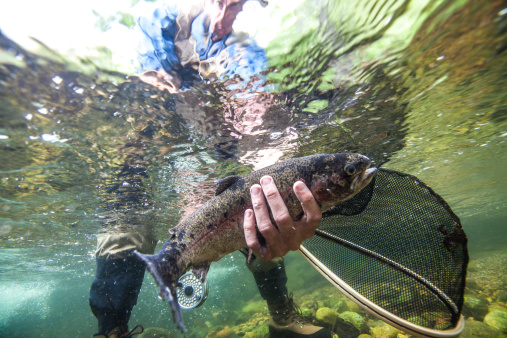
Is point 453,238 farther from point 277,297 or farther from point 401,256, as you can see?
point 277,297

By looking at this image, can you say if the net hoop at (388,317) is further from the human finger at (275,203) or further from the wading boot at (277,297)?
the wading boot at (277,297)

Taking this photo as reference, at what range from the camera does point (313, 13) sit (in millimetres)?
3678

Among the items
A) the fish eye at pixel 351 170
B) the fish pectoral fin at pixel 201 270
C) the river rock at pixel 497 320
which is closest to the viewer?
the fish eye at pixel 351 170

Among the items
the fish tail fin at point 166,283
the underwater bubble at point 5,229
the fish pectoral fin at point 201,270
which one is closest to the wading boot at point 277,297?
the fish pectoral fin at point 201,270

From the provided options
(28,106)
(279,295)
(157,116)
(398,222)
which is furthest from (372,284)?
(28,106)

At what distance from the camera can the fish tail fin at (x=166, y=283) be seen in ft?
7.80

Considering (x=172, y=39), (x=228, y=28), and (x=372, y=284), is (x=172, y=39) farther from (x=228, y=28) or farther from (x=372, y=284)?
(x=372, y=284)

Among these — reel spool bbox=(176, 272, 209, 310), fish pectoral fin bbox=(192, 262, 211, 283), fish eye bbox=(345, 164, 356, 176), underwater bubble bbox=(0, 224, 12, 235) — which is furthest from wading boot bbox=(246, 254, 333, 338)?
underwater bubble bbox=(0, 224, 12, 235)

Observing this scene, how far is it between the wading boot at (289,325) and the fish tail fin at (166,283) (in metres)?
4.77

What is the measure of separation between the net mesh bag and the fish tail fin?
2153 mm

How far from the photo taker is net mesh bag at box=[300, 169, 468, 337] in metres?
2.79

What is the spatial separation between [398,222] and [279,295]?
435cm

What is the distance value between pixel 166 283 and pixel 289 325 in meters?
5.19

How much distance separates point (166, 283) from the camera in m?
2.49
